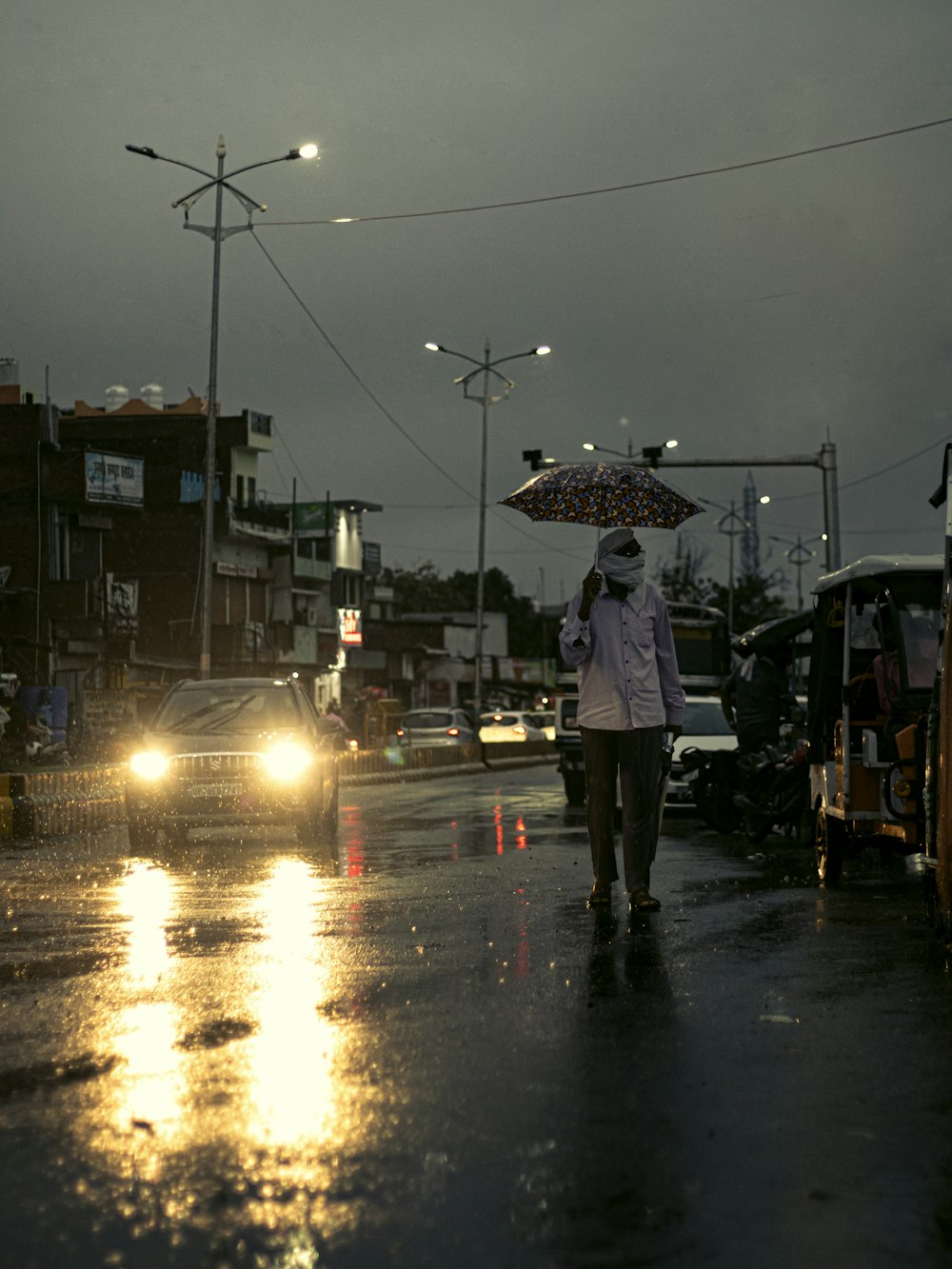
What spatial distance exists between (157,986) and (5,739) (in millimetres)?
31779

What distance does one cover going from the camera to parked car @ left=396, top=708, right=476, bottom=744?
49.1 meters

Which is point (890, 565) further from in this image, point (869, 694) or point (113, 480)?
point (113, 480)

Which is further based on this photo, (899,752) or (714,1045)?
(899,752)

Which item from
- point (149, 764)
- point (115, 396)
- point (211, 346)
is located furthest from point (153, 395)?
point (149, 764)

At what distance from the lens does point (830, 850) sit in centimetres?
1175

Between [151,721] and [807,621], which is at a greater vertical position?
[807,621]

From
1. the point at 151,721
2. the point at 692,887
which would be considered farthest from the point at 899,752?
the point at 151,721

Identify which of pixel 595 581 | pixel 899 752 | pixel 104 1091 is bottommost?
pixel 104 1091

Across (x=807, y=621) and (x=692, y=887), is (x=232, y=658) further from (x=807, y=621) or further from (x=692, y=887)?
(x=692, y=887)

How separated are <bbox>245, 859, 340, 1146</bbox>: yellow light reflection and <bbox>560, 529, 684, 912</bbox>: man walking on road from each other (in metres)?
1.74

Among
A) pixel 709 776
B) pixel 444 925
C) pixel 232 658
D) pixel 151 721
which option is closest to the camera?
pixel 444 925

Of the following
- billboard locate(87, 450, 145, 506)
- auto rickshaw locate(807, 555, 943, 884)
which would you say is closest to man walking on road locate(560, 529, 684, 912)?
auto rickshaw locate(807, 555, 943, 884)

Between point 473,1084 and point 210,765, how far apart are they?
434 inches

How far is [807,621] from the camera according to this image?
682 inches
